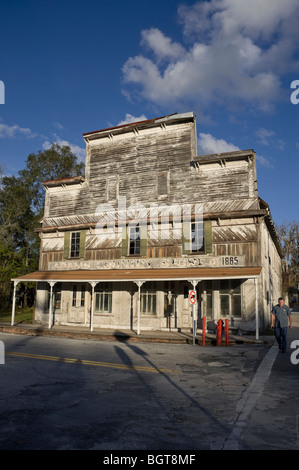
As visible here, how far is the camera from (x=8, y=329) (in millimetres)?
19438

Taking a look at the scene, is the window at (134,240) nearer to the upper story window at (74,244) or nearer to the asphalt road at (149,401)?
the upper story window at (74,244)

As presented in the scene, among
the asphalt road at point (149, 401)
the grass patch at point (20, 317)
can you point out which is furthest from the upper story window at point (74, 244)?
the asphalt road at point (149, 401)

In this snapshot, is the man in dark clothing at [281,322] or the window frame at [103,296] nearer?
the man in dark clothing at [281,322]

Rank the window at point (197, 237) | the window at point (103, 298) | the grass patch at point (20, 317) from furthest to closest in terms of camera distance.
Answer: the grass patch at point (20, 317)
the window at point (103, 298)
the window at point (197, 237)

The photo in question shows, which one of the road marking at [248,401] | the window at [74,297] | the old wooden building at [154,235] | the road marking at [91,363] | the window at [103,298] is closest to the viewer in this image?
the road marking at [248,401]

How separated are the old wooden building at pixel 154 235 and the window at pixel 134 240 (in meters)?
0.06

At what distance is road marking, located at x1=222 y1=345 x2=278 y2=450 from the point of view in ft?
14.9

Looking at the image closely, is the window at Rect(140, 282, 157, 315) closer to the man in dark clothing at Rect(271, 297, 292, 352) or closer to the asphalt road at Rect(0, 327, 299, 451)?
the asphalt road at Rect(0, 327, 299, 451)

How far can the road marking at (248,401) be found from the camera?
14.9 ft

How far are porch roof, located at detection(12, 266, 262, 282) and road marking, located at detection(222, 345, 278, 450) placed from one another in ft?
18.1

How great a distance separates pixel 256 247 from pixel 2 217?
27.3m
